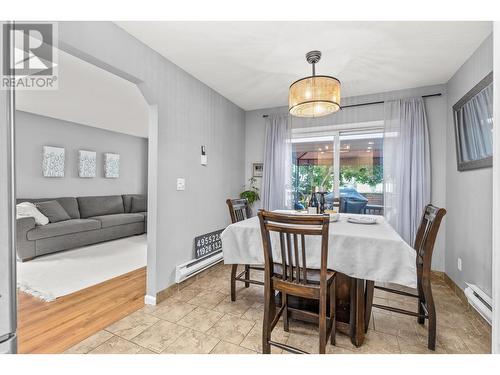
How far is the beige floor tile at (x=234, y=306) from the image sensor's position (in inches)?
85.4

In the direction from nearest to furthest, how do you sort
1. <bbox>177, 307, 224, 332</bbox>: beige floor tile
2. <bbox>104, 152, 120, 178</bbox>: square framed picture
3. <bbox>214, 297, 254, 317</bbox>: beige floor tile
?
<bbox>177, 307, 224, 332</bbox>: beige floor tile, <bbox>214, 297, 254, 317</bbox>: beige floor tile, <bbox>104, 152, 120, 178</bbox>: square framed picture

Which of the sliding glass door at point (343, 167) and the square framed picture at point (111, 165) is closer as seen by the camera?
the sliding glass door at point (343, 167)

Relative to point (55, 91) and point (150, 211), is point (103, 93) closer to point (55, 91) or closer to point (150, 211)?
point (55, 91)

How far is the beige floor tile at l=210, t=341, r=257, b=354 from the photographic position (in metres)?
1.64

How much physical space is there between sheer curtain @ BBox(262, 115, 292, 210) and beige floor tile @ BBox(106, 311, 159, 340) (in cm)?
232

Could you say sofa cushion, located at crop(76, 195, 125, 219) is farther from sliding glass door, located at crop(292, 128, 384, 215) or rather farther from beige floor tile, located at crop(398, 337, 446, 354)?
beige floor tile, located at crop(398, 337, 446, 354)

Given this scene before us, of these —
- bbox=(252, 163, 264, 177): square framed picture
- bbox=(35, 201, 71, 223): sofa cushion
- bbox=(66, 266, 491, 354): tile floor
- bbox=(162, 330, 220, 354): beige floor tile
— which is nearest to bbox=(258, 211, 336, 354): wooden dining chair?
bbox=(66, 266, 491, 354): tile floor

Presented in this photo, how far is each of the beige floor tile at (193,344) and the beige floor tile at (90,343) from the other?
0.50 m

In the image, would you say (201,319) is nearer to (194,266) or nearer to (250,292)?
(250,292)

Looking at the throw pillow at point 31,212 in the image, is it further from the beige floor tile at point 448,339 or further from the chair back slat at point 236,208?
the beige floor tile at point 448,339

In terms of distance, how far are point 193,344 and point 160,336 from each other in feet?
0.93

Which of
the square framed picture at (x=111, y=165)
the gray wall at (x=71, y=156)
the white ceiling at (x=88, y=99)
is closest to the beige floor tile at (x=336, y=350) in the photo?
the white ceiling at (x=88, y=99)

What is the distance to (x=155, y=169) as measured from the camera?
7.76 feet

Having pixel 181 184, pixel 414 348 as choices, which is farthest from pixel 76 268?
pixel 414 348
